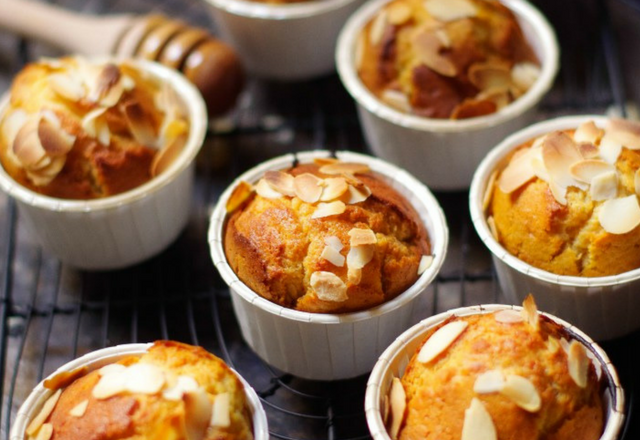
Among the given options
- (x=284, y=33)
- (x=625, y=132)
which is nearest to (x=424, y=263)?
(x=625, y=132)

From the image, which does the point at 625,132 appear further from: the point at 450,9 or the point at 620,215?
the point at 450,9

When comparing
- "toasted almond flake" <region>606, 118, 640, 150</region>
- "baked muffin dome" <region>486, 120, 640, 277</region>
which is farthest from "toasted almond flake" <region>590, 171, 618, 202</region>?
"toasted almond flake" <region>606, 118, 640, 150</region>

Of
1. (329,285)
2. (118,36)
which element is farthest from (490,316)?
(118,36)

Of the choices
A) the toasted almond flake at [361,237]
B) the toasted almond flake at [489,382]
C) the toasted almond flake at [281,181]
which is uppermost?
the toasted almond flake at [281,181]

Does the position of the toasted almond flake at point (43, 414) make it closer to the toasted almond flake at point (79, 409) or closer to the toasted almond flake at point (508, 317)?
the toasted almond flake at point (79, 409)

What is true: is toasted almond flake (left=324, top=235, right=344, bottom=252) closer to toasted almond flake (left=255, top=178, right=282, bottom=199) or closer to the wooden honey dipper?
toasted almond flake (left=255, top=178, right=282, bottom=199)

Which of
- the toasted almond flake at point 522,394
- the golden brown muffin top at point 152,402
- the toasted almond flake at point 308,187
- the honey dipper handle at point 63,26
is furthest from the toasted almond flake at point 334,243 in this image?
the honey dipper handle at point 63,26
